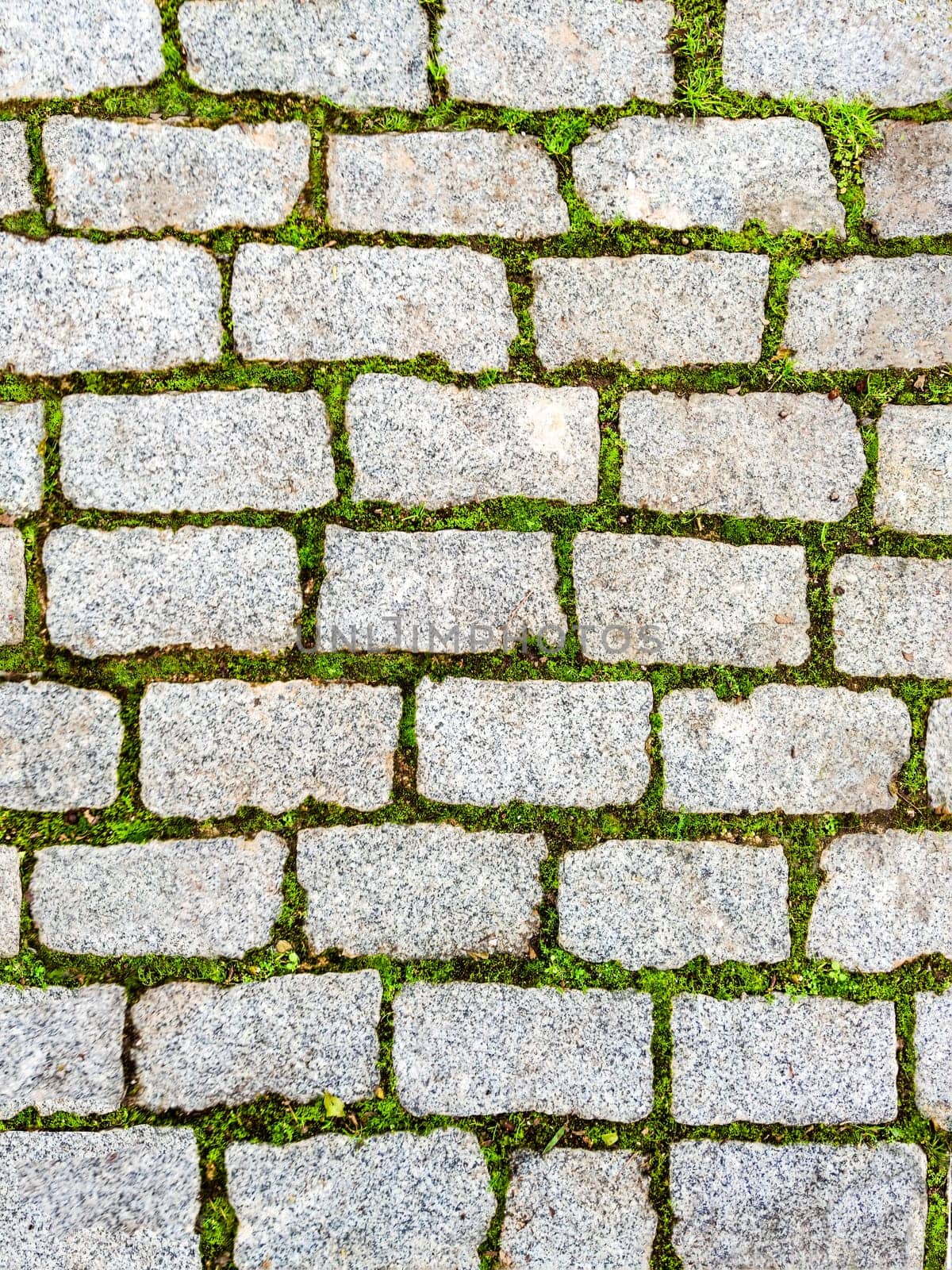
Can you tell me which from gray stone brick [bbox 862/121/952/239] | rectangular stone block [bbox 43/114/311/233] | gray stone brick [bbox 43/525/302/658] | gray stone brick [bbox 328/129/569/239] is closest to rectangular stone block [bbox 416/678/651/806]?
gray stone brick [bbox 43/525/302/658]

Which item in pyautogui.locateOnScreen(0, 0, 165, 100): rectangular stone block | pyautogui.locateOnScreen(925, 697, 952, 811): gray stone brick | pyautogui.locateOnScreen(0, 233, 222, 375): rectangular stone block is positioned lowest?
pyautogui.locateOnScreen(925, 697, 952, 811): gray stone brick

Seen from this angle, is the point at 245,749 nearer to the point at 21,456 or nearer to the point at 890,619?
the point at 21,456

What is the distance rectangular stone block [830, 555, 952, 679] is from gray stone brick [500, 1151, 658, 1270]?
138 centimetres

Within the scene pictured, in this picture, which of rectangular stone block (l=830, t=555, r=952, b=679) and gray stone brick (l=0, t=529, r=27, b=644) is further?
rectangular stone block (l=830, t=555, r=952, b=679)

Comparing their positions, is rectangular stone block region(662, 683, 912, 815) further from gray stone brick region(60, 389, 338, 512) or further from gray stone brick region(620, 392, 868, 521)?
gray stone brick region(60, 389, 338, 512)

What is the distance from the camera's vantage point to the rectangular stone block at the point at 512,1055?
198cm

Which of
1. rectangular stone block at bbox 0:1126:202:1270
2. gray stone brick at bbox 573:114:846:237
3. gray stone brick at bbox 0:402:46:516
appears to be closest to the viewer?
rectangular stone block at bbox 0:1126:202:1270

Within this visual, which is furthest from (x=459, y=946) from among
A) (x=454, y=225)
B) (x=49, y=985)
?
(x=454, y=225)

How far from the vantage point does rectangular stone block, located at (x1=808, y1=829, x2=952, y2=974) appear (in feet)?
6.76

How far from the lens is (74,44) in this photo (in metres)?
2.02

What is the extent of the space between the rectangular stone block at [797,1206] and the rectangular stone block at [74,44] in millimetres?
3036

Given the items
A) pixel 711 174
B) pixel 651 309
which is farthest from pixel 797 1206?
pixel 711 174

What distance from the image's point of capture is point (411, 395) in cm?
205

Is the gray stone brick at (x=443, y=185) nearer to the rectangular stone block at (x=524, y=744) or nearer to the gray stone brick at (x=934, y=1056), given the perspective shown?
the rectangular stone block at (x=524, y=744)
